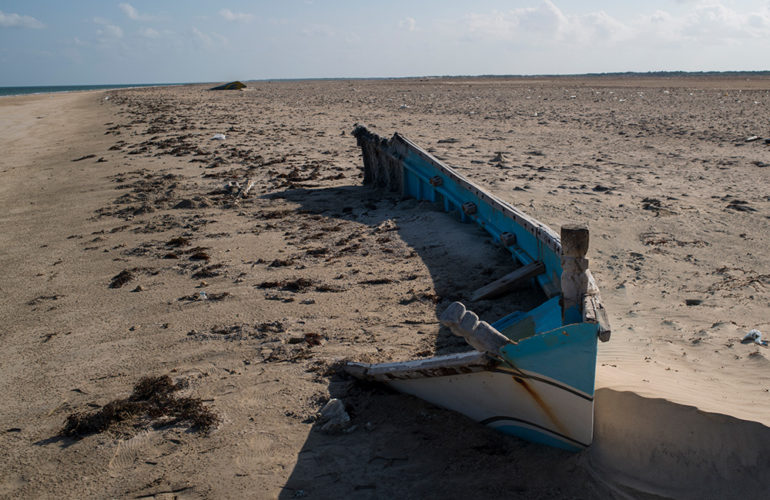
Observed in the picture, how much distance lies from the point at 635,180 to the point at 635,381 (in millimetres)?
6089

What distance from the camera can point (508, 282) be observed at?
15.4 ft

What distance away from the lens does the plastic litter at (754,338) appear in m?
3.81

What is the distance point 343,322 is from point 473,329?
5.99 ft

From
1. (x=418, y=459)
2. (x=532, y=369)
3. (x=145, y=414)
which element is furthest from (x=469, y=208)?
(x=145, y=414)

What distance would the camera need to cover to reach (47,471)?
3.00 meters

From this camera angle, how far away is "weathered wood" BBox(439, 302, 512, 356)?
2.85 m

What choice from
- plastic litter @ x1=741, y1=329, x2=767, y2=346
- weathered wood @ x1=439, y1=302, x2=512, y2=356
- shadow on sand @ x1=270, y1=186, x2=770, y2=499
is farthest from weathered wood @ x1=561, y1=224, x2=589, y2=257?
plastic litter @ x1=741, y1=329, x2=767, y2=346

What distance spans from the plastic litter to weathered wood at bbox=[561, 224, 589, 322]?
1520 millimetres

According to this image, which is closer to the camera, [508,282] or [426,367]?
[426,367]

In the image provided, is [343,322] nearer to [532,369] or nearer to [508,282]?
[508,282]

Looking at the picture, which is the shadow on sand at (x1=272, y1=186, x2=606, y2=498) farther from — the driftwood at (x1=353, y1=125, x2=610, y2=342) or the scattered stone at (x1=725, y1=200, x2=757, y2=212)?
the scattered stone at (x1=725, y1=200, x2=757, y2=212)

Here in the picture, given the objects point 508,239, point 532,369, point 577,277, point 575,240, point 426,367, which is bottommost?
point 426,367

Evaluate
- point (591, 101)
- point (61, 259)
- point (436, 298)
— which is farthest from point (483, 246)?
point (591, 101)

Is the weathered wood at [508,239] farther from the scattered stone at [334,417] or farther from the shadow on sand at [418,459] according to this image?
the scattered stone at [334,417]
